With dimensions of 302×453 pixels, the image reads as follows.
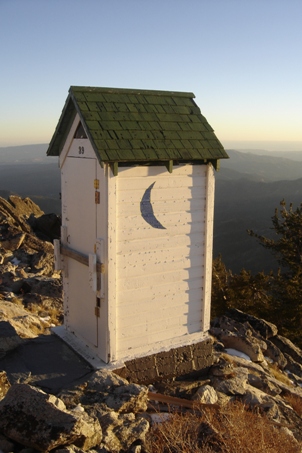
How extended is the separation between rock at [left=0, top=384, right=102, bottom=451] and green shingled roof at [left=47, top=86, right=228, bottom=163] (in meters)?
3.38

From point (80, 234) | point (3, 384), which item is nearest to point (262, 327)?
point (80, 234)

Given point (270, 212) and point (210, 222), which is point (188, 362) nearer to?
point (210, 222)

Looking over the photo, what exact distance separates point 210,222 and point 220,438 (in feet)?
11.9

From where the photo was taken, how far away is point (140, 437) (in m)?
5.92

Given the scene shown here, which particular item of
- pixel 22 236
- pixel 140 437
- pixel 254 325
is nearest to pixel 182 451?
pixel 140 437

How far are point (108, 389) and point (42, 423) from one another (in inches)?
68.8

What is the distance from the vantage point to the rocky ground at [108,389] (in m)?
5.22

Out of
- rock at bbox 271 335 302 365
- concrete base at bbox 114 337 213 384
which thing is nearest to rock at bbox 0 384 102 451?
concrete base at bbox 114 337 213 384

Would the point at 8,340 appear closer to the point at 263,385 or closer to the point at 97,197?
the point at 97,197

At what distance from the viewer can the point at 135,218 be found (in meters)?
7.38

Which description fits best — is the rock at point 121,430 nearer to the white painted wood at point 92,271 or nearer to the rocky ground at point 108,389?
the rocky ground at point 108,389

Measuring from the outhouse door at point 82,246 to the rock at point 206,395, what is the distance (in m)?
1.66

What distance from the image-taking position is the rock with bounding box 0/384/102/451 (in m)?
5.03

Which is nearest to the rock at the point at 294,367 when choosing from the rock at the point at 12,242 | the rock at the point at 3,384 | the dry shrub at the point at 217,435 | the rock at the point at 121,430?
the dry shrub at the point at 217,435
